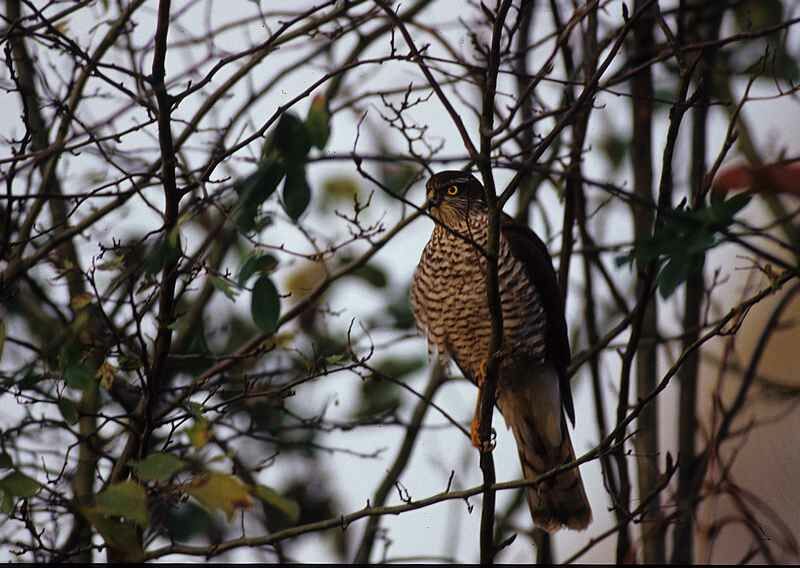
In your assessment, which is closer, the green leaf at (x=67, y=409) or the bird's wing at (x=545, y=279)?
the green leaf at (x=67, y=409)

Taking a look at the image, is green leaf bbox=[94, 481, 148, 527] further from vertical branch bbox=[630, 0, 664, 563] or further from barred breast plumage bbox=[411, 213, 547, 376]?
vertical branch bbox=[630, 0, 664, 563]

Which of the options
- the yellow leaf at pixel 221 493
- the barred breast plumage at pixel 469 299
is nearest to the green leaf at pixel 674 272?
the yellow leaf at pixel 221 493

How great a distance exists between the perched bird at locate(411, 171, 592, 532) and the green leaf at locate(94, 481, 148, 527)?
2.16 m

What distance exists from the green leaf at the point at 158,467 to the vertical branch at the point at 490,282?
3.16 ft

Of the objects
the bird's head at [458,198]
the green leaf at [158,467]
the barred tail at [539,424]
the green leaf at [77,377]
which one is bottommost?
the green leaf at [158,467]

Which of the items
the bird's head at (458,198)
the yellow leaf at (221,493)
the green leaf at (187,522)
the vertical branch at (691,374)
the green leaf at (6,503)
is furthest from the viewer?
the vertical branch at (691,374)

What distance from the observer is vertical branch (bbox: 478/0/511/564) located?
288 cm

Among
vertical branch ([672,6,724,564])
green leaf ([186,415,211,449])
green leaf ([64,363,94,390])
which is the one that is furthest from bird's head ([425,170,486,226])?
green leaf ([186,415,211,449])

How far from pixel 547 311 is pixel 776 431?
2222mm

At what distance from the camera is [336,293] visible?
5098 mm

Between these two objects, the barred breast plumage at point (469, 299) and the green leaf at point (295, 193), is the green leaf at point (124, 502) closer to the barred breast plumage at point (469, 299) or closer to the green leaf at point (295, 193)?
the green leaf at point (295, 193)

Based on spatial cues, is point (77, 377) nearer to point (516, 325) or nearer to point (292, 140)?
point (292, 140)

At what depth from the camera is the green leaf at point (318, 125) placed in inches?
96.4

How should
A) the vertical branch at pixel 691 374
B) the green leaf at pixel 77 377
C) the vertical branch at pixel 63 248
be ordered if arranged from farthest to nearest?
the vertical branch at pixel 691 374 → the vertical branch at pixel 63 248 → the green leaf at pixel 77 377
